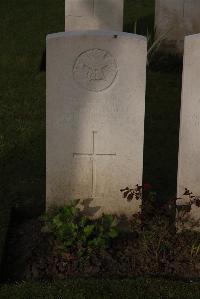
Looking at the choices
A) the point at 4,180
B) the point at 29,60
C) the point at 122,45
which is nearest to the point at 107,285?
the point at 122,45

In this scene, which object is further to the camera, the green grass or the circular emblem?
the circular emblem

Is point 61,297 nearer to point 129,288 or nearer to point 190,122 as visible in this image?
point 129,288

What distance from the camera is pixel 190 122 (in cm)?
421

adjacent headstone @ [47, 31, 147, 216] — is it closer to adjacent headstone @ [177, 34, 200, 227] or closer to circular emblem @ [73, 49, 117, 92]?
circular emblem @ [73, 49, 117, 92]

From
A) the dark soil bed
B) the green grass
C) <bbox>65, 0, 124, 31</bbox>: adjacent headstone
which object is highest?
<bbox>65, 0, 124, 31</bbox>: adjacent headstone

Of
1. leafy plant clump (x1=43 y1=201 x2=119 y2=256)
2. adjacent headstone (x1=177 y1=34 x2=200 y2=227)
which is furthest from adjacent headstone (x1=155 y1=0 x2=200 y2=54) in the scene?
leafy plant clump (x1=43 y1=201 x2=119 y2=256)

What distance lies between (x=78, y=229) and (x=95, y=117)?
79cm

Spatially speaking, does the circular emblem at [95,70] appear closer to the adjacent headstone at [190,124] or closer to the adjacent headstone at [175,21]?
the adjacent headstone at [190,124]

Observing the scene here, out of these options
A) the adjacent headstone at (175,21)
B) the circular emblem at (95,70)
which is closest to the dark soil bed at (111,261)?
the circular emblem at (95,70)

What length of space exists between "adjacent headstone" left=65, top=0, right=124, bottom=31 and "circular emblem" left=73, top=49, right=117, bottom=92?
420cm

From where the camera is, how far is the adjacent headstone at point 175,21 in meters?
8.89

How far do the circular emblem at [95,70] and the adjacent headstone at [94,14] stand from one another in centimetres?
420

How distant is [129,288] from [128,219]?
84 cm

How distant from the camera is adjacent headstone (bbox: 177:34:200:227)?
13.5 ft
